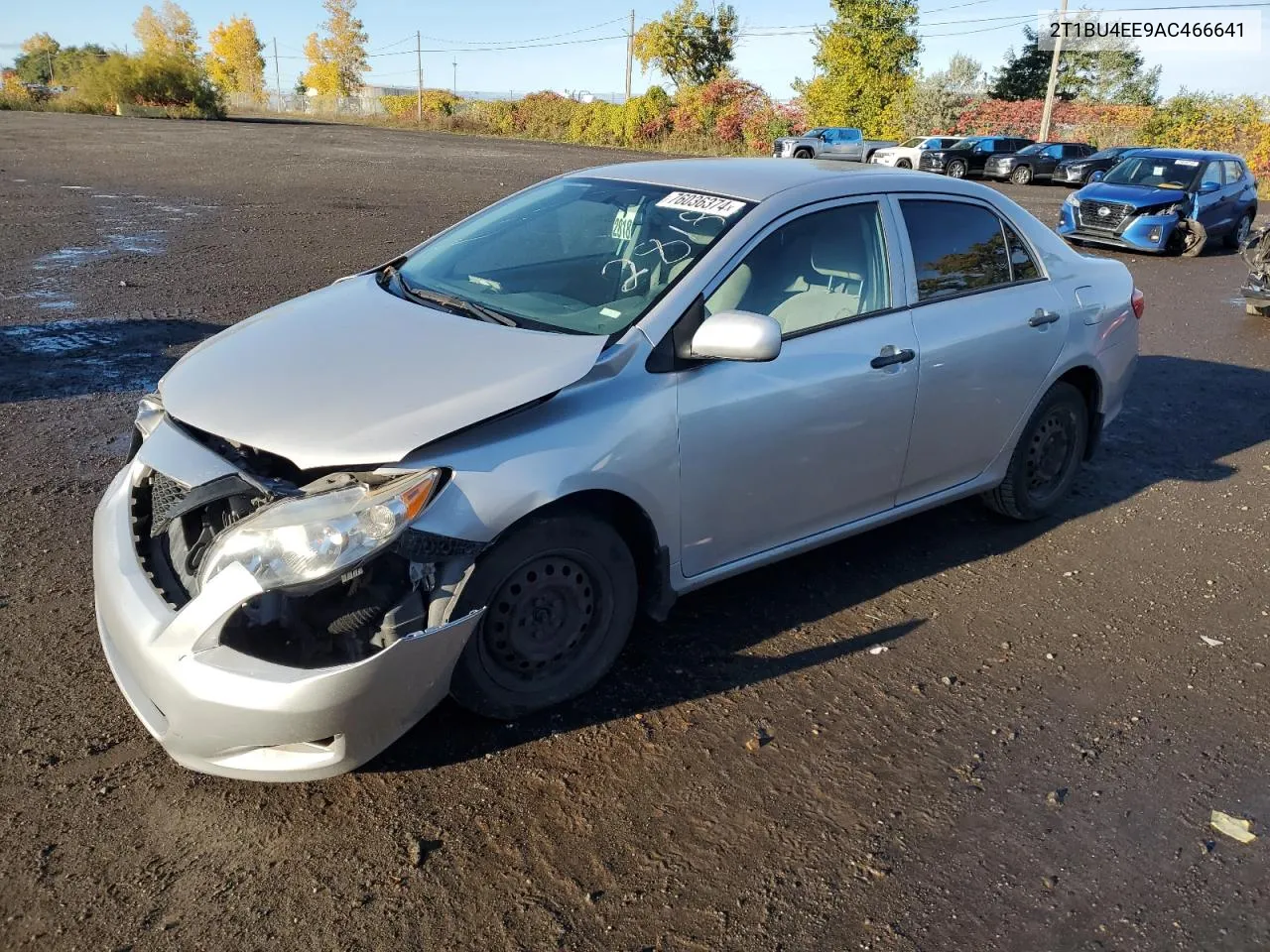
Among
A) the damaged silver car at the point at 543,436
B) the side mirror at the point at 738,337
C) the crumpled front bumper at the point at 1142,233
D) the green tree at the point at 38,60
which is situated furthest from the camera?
the green tree at the point at 38,60

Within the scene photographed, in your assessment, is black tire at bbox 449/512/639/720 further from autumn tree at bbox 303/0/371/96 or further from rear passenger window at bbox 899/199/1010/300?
autumn tree at bbox 303/0/371/96

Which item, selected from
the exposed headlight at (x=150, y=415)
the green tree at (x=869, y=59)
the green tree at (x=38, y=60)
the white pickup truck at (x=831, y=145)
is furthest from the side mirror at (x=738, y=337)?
the green tree at (x=38, y=60)

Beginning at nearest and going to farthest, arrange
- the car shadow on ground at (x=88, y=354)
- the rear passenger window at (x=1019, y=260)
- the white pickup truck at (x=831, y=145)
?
the rear passenger window at (x=1019, y=260)
the car shadow on ground at (x=88, y=354)
the white pickup truck at (x=831, y=145)

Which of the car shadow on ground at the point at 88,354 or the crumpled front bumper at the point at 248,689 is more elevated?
the crumpled front bumper at the point at 248,689

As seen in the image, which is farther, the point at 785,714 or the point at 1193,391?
the point at 1193,391

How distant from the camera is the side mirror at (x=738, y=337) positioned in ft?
10.7

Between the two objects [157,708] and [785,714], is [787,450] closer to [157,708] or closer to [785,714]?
[785,714]

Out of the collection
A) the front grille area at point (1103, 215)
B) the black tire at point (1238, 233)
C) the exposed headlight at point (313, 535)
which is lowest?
the black tire at point (1238, 233)

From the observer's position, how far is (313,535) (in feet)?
8.70

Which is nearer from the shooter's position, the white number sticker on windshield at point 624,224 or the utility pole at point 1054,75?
the white number sticker on windshield at point 624,224

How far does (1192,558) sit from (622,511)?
3246 millimetres

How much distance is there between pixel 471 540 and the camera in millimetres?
2852

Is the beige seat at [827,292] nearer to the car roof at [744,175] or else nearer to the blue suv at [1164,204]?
the car roof at [744,175]

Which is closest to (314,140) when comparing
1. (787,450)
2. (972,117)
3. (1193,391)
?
(972,117)
